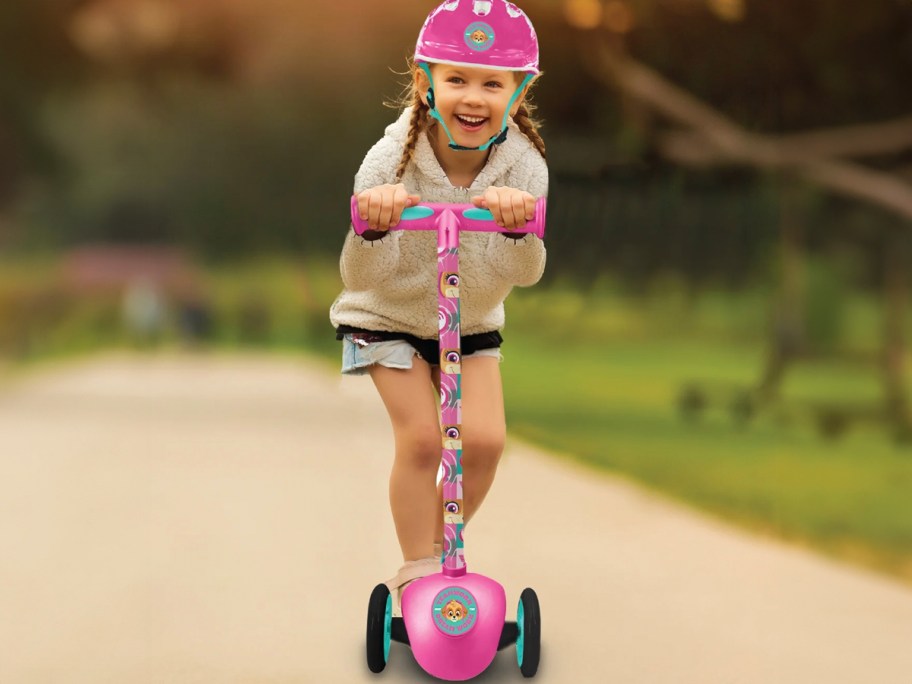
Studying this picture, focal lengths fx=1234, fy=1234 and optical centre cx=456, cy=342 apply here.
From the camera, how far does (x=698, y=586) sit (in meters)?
2.78

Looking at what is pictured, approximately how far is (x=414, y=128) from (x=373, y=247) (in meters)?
0.24

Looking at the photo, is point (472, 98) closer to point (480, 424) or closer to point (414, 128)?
point (414, 128)

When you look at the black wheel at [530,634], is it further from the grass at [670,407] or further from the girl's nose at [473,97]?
the grass at [670,407]

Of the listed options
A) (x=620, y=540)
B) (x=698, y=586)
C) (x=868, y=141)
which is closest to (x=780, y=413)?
(x=868, y=141)

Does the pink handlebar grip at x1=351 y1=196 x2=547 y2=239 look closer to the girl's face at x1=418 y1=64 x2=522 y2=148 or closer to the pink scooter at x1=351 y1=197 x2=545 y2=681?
the pink scooter at x1=351 y1=197 x2=545 y2=681

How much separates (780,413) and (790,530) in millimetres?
1370

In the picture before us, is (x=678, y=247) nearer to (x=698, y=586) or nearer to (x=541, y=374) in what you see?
(x=541, y=374)

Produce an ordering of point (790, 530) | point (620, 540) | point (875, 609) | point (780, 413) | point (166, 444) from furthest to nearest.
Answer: point (780, 413)
point (166, 444)
point (790, 530)
point (620, 540)
point (875, 609)

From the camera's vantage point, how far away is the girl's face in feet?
6.86

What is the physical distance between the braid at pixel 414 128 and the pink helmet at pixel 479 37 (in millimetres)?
134

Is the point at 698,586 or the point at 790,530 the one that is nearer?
the point at 698,586


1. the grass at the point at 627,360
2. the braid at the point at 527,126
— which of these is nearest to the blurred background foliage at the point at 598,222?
the grass at the point at 627,360

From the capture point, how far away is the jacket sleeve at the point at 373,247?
2141mm

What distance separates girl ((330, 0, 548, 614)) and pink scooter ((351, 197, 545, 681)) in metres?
0.10
